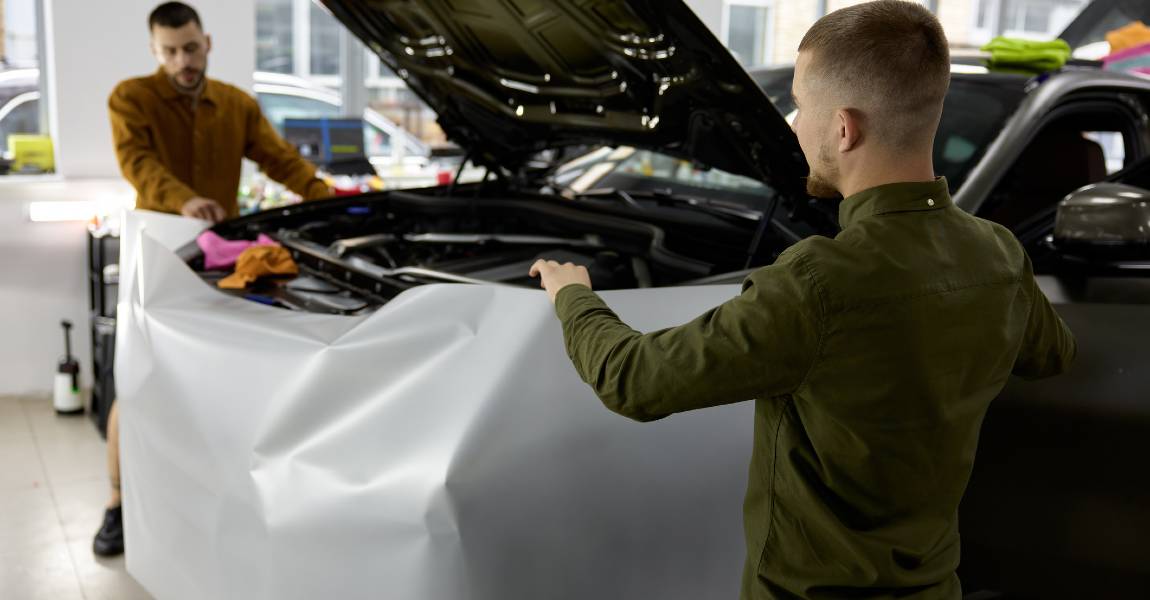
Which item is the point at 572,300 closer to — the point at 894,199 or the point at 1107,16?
the point at 894,199

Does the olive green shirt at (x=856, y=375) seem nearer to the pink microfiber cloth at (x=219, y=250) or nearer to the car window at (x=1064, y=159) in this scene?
the car window at (x=1064, y=159)

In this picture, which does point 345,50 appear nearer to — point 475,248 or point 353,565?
point 475,248

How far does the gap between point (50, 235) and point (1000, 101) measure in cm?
367

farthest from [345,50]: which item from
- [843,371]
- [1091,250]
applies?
[843,371]

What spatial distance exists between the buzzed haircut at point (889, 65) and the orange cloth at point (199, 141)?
2404mm

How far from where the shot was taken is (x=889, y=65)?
107cm

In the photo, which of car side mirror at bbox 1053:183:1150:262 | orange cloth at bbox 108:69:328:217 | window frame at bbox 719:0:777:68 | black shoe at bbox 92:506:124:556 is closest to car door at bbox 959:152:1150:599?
car side mirror at bbox 1053:183:1150:262

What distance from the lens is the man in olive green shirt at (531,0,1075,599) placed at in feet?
3.47

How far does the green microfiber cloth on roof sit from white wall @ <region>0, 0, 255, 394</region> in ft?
11.2

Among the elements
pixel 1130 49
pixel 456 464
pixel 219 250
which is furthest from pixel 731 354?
pixel 1130 49

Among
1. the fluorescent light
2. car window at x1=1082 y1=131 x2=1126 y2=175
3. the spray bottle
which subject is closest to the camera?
car window at x1=1082 y1=131 x2=1126 y2=175

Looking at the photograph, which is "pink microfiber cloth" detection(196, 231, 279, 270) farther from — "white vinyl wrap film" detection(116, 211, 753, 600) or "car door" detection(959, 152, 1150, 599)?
"car door" detection(959, 152, 1150, 599)

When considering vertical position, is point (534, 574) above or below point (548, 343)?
below

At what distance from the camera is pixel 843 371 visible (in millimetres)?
1075
